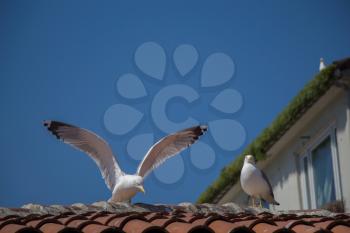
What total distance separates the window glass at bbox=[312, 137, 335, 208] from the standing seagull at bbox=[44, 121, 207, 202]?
337 centimetres

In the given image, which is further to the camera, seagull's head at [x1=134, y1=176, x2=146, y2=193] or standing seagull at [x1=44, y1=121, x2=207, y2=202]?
standing seagull at [x1=44, y1=121, x2=207, y2=202]

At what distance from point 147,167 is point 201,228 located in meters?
3.65

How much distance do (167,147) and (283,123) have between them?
155 inches

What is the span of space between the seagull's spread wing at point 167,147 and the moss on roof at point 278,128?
92.7 inches

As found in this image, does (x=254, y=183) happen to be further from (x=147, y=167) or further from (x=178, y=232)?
(x=178, y=232)

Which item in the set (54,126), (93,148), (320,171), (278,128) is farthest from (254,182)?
(278,128)

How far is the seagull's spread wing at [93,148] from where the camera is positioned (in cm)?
741

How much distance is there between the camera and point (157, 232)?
12.5 ft

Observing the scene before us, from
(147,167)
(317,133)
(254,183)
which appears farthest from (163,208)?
(317,133)

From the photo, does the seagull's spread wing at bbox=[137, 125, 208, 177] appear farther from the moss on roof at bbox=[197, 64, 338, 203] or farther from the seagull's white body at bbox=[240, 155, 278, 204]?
the moss on roof at bbox=[197, 64, 338, 203]

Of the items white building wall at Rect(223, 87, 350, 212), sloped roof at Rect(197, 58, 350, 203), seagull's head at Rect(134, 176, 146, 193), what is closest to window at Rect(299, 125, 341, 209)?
white building wall at Rect(223, 87, 350, 212)

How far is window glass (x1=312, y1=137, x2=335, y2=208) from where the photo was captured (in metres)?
10.5

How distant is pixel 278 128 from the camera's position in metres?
11.4

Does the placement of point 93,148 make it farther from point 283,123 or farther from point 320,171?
point 320,171
